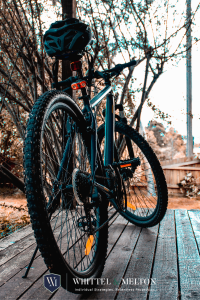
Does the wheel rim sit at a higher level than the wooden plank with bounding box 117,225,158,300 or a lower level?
higher

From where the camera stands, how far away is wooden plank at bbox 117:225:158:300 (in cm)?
99

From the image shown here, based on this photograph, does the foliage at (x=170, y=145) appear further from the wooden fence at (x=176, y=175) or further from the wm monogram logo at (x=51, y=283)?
the wm monogram logo at (x=51, y=283)

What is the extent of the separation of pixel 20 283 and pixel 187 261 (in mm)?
799

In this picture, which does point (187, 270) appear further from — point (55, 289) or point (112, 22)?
point (112, 22)

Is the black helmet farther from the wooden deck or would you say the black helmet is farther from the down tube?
the wooden deck

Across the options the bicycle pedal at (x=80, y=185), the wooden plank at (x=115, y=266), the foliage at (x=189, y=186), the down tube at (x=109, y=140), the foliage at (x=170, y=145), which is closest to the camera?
the bicycle pedal at (x=80, y=185)

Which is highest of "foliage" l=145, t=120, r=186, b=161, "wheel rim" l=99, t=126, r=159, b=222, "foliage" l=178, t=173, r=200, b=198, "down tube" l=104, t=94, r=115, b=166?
"foliage" l=145, t=120, r=186, b=161

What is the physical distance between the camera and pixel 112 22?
255cm

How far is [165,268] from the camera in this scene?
3.84 ft

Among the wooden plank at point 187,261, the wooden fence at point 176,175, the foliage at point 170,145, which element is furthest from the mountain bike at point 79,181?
the foliage at point 170,145

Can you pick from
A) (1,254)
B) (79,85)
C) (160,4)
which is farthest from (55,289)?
(160,4)

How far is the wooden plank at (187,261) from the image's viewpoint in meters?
0.99

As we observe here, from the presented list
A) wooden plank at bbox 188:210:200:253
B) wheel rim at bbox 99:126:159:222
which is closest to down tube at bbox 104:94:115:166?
wheel rim at bbox 99:126:159:222

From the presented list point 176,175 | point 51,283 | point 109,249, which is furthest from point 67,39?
point 176,175
